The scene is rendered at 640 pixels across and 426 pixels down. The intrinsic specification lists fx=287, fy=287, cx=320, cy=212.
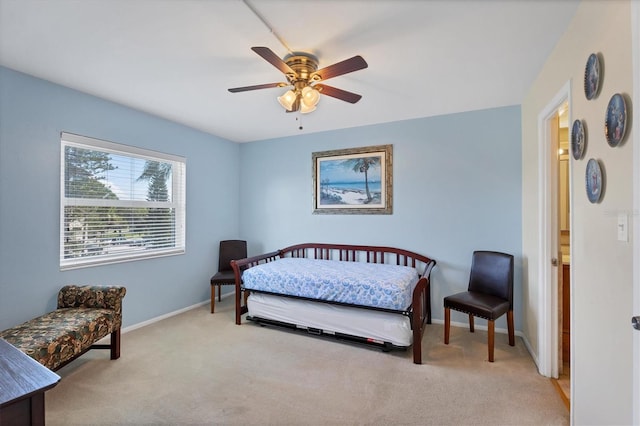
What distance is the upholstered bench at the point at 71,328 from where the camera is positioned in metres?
1.93

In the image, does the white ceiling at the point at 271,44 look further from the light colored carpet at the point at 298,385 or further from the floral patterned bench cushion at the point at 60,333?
the light colored carpet at the point at 298,385

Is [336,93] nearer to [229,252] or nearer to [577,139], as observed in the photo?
[577,139]

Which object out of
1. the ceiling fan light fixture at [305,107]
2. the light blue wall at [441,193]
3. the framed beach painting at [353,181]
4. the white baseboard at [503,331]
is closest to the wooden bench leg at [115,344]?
the light blue wall at [441,193]

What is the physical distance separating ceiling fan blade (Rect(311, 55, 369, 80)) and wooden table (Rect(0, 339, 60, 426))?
205cm

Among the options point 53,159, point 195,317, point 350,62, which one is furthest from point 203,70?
Answer: point 195,317

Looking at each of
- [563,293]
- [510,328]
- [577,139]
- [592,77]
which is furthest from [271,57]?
[510,328]

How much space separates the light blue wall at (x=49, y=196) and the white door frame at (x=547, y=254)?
13.1 feet

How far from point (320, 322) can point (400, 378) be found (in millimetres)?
994

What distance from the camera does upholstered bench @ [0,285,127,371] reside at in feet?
6.35

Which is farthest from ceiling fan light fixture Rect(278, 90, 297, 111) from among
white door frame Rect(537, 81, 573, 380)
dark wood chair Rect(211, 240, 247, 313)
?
dark wood chair Rect(211, 240, 247, 313)

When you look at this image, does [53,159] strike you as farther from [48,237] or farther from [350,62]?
[350,62]

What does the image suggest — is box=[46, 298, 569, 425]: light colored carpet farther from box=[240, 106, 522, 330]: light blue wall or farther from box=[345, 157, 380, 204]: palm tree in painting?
box=[345, 157, 380, 204]: palm tree in painting

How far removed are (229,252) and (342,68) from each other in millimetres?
3361

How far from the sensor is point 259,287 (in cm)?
335
